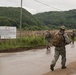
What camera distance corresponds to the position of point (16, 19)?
87.0 metres

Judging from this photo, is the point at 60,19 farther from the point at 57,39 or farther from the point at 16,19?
the point at 57,39

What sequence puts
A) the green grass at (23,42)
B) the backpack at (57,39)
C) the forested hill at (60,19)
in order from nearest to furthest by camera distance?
the backpack at (57,39) → the green grass at (23,42) → the forested hill at (60,19)

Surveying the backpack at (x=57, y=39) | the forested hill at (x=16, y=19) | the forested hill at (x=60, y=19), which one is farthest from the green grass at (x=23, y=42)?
the forested hill at (x=60, y=19)

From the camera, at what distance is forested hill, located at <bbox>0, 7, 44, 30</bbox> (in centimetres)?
8006

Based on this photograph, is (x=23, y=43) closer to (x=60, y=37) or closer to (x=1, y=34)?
(x=1, y=34)

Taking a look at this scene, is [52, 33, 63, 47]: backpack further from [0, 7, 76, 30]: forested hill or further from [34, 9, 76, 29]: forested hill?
[34, 9, 76, 29]: forested hill

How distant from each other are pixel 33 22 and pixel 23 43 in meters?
64.7

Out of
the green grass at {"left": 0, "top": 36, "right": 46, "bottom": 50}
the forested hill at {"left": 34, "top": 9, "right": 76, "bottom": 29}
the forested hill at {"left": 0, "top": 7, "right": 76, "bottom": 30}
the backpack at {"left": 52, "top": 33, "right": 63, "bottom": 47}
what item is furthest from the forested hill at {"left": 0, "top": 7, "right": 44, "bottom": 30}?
the backpack at {"left": 52, "top": 33, "right": 63, "bottom": 47}

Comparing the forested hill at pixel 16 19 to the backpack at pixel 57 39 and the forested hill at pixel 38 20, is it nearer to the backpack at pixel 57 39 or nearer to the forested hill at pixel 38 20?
the forested hill at pixel 38 20

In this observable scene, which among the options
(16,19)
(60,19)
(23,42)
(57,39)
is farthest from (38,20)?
(57,39)

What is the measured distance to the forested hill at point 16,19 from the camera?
80062mm

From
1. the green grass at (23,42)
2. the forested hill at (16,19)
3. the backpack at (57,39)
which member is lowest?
the green grass at (23,42)

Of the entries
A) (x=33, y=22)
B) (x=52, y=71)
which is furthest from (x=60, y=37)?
(x=33, y=22)

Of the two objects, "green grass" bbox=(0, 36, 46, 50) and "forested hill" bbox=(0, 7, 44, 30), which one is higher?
"forested hill" bbox=(0, 7, 44, 30)
